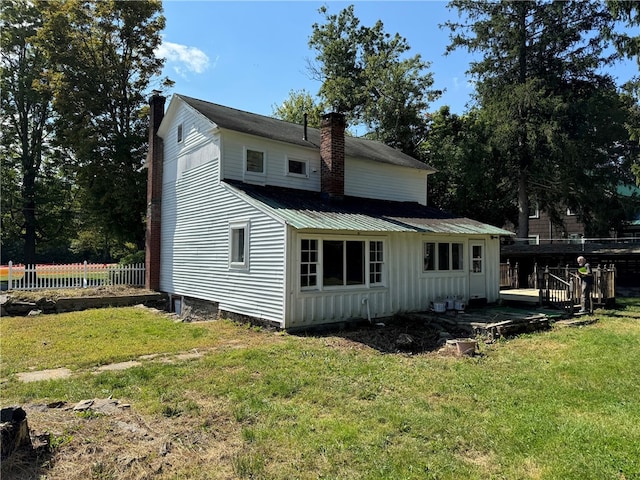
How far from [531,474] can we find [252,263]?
8.42 m

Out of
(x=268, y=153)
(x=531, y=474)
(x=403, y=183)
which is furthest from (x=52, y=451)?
(x=403, y=183)

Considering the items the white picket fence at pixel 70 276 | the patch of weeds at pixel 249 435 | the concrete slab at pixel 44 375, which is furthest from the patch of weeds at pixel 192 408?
the white picket fence at pixel 70 276

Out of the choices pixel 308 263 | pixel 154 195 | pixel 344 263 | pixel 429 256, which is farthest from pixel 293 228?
pixel 154 195

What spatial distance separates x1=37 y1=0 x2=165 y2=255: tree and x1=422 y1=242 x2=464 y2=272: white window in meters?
16.7

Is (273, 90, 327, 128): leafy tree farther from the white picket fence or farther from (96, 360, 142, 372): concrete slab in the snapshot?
(96, 360, 142, 372): concrete slab

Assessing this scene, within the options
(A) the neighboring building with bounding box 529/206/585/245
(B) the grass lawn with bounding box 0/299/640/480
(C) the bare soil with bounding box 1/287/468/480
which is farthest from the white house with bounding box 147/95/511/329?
(A) the neighboring building with bounding box 529/206/585/245

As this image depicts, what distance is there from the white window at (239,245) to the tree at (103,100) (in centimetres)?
1297

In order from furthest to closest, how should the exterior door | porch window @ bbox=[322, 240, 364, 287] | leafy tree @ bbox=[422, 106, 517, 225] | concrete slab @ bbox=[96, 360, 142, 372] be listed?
leafy tree @ bbox=[422, 106, 517, 225]
the exterior door
porch window @ bbox=[322, 240, 364, 287]
concrete slab @ bbox=[96, 360, 142, 372]

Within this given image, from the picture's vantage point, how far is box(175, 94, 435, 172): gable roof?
13.3m

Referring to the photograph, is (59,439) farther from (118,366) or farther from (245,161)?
(245,161)

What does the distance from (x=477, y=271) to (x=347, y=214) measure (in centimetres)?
553

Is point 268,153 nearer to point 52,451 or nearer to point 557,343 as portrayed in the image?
point 557,343

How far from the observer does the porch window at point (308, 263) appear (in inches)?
399

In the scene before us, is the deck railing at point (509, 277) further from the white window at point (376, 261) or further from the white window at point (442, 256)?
the white window at point (376, 261)
